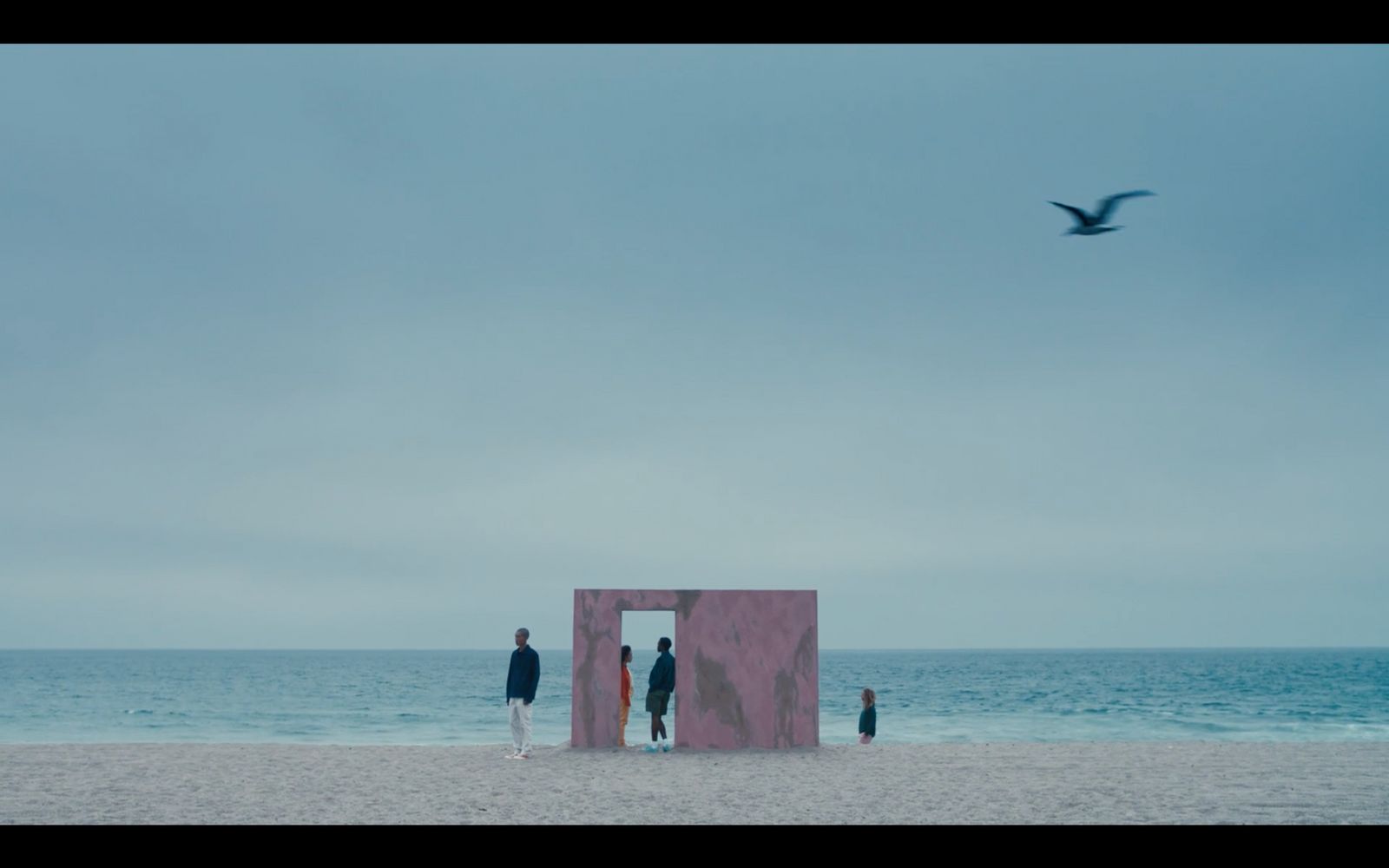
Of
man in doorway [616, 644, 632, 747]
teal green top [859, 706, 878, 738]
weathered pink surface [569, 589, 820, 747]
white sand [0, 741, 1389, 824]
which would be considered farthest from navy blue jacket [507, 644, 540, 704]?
teal green top [859, 706, 878, 738]

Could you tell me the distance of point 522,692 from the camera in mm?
13219

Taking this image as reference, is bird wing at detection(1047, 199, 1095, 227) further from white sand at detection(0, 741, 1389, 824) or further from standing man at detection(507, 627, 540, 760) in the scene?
standing man at detection(507, 627, 540, 760)

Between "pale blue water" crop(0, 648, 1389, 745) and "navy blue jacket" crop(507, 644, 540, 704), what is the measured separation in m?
6.41

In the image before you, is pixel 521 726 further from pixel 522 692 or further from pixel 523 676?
pixel 523 676

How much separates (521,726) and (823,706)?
30882 mm

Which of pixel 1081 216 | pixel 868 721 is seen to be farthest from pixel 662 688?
pixel 1081 216

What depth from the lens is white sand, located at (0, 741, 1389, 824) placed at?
8789 millimetres
